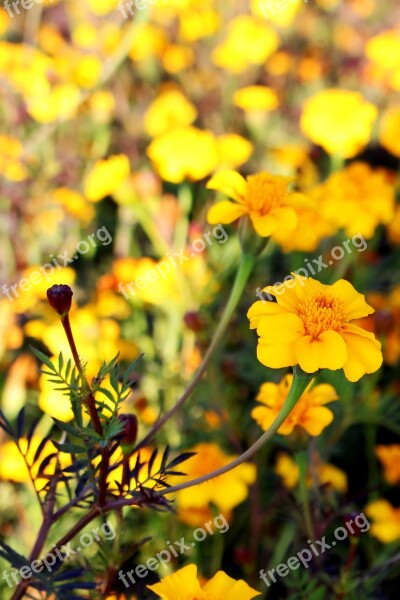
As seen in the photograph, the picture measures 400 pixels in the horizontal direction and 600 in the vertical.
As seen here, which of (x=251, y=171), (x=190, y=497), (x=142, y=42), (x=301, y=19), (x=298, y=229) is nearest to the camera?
(x=298, y=229)

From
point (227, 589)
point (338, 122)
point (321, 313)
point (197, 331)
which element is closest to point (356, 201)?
point (338, 122)

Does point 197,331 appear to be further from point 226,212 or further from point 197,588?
point 197,588

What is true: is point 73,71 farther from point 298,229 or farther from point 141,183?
point 298,229

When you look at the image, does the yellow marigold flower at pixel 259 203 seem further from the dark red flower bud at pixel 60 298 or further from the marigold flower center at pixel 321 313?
the dark red flower bud at pixel 60 298

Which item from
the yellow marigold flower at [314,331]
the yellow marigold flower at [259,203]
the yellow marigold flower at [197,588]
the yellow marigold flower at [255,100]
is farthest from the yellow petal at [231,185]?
the yellow marigold flower at [255,100]

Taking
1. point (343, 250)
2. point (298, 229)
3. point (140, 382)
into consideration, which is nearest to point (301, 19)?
point (343, 250)

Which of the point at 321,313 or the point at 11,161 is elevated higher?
the point at 11,161
